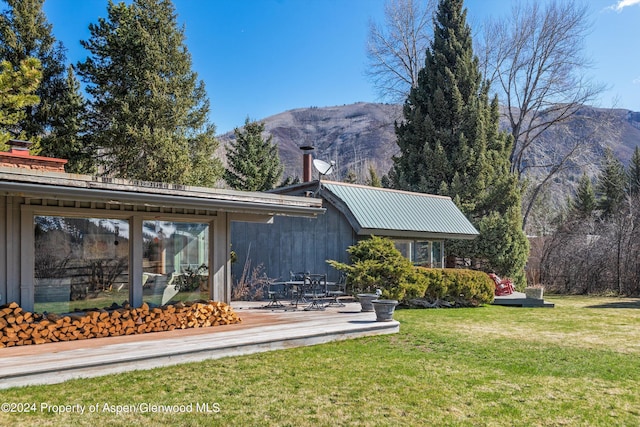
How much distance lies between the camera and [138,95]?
19953 mm

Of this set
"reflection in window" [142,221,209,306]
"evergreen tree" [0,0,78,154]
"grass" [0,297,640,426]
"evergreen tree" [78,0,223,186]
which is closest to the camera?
"grass" [0,297,640,426]

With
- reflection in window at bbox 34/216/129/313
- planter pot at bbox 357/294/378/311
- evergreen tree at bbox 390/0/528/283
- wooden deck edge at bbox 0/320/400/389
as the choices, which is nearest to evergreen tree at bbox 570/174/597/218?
evergreen tree at bbox 390/0/528/283

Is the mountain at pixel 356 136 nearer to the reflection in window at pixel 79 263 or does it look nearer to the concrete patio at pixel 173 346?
the concrete patio at pixel 173 346

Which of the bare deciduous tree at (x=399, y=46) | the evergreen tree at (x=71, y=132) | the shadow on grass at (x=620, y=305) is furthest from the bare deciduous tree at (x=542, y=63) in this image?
the evergreen tree at (x=71, y=132)

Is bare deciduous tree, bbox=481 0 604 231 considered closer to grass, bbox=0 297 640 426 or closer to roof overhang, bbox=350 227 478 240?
roof overhang, bbox=350 227 478 240

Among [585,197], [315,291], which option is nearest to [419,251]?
[315,291]

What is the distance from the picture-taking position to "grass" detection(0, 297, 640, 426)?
4.35 meters

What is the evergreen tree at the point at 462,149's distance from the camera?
20.4 metres

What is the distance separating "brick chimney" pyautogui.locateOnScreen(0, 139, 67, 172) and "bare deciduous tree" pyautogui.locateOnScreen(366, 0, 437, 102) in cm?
2236

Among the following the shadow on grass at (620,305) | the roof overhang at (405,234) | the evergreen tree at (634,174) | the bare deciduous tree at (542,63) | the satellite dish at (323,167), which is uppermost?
the bare deciduous tree at (542,63)

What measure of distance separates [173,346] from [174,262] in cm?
180

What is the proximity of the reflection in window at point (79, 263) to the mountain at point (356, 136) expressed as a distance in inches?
1006

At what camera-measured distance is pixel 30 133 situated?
734 inches

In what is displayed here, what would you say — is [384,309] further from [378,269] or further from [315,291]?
[378,269]
